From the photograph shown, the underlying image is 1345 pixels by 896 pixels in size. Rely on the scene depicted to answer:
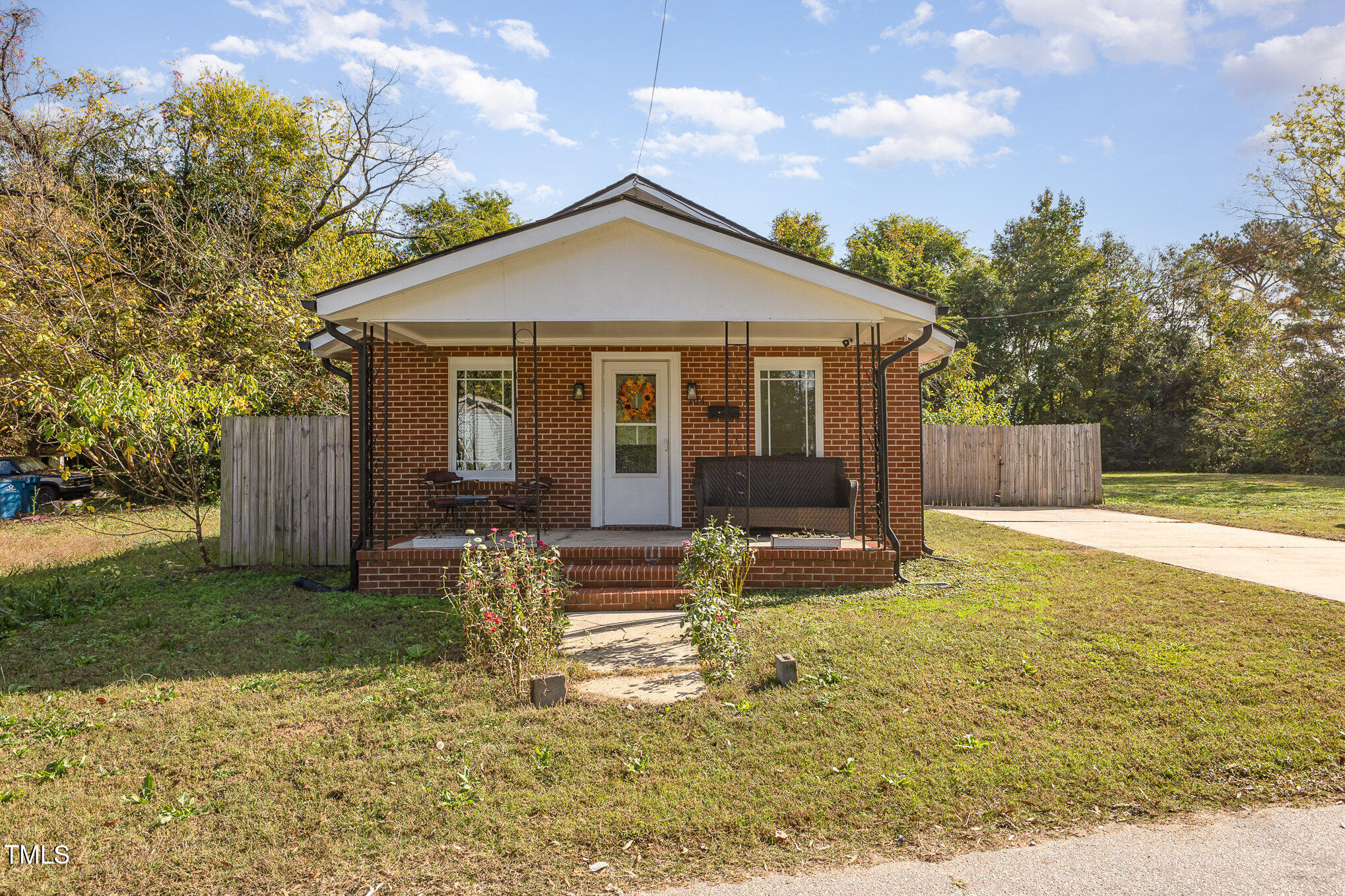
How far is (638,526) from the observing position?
375 inches

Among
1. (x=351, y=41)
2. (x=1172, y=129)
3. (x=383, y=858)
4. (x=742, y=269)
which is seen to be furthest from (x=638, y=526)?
(x=1172, y=129)

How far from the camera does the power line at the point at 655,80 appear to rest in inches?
354

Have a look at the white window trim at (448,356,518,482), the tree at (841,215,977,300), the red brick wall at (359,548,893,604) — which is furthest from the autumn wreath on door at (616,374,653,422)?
the tree at (841,215,977,300)

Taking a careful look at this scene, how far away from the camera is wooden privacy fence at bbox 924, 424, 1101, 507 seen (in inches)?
663

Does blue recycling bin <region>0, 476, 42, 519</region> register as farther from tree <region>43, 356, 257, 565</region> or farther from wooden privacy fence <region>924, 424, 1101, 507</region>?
wooden privacy fence <region>924, 424, 1101, 507</region>

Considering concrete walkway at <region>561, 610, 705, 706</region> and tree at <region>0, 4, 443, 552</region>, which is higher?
tree at <region>0, 4, 443, 552</region>

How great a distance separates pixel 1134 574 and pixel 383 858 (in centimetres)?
763

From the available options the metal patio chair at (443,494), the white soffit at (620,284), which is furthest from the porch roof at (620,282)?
the metal patio chair at (443,494)

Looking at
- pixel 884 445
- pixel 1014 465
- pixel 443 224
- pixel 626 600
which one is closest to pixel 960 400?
pixel 1014 465

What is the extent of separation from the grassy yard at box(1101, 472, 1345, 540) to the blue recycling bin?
72.4 ft

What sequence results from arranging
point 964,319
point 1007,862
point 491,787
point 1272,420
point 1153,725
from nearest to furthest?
point 1007,862, point 491,787, point 1153,725, point 1272,420, point 964,319

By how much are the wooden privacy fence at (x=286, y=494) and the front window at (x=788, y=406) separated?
5.10m

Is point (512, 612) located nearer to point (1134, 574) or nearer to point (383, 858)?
point (383, 858)

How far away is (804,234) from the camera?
Answer: 32.2 m
